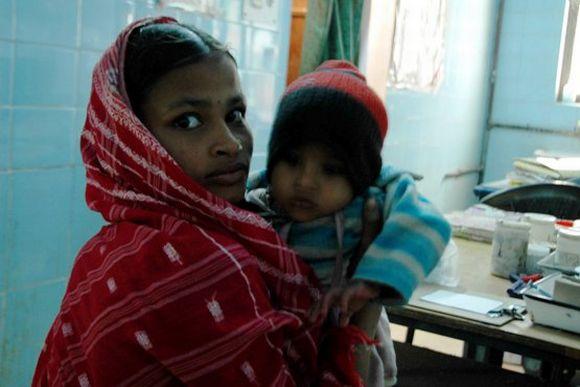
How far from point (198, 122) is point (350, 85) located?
266 mm

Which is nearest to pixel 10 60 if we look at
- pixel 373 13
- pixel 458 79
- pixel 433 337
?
pixel 373 13

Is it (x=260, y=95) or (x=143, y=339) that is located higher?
(x=260, y=95)

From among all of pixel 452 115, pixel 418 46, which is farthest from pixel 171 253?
pixel 452 115

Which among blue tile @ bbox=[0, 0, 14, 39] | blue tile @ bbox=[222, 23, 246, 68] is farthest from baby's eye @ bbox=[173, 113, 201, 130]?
blue tile @ bbox=[222, 23, 246, 68]

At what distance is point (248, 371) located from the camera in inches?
33.2

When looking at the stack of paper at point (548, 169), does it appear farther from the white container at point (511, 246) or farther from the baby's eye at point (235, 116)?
the baby's eye at point (235, 116)

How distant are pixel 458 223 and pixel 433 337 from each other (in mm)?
1550

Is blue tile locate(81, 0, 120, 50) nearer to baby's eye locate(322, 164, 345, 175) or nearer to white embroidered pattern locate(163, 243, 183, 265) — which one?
baby's eye locate(322, 164, 345, 175)

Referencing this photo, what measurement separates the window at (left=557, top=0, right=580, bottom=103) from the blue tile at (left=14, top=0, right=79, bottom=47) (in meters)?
5.03

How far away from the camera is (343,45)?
344 cm

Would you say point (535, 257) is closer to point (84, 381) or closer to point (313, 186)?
point (313, 186)

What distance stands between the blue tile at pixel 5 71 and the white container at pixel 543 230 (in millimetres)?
1837

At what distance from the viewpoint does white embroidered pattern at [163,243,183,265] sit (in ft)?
2.78

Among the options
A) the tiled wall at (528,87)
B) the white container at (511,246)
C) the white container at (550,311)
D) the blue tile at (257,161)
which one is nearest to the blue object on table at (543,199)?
the white container at (511,246)
